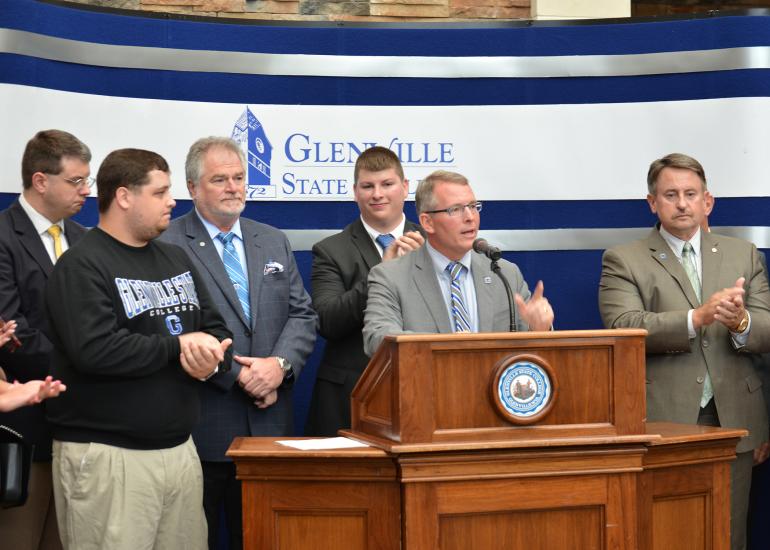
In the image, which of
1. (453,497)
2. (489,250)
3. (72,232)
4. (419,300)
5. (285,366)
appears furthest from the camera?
(285,366)

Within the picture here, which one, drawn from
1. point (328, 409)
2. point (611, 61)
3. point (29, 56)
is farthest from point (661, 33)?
point (29, 56)

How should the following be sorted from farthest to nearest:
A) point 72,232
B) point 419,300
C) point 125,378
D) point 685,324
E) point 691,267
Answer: point 691,267
point 685,324
point 72,232
point 419,300
point 125,378

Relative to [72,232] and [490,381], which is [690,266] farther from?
[72,232]

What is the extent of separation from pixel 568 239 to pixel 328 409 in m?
1.63

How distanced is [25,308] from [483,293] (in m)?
1.61

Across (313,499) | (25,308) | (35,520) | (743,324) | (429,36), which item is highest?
(429,36)

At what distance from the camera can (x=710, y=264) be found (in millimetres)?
4719

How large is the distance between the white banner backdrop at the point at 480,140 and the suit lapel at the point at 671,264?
78cm

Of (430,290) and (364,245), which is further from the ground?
(364,245)

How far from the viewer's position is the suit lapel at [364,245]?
15.2ft

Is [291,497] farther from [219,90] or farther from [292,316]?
[219,90]

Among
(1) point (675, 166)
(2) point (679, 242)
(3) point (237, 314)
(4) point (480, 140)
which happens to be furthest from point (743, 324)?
(3) point (237, 314)

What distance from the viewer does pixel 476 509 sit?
317 cm

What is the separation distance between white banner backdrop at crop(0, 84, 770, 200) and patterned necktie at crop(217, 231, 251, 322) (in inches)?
32.8
